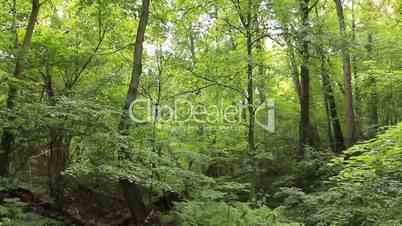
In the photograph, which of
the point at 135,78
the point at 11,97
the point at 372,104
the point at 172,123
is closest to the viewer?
the point at 11,97

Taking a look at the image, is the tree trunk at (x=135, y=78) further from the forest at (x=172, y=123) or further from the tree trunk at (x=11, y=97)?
the tree trunk at (x=11, y=97)

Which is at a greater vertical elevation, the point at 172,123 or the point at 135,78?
the point at 135,78

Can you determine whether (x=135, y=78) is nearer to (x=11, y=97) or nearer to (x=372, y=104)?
(x=11, y=97)

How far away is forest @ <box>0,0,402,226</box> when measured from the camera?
5.94 metres

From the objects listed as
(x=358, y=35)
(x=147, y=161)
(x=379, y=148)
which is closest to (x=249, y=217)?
(x=147, y=161)

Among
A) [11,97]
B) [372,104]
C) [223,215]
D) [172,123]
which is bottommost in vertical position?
[223,215]

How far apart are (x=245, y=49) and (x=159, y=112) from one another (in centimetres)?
259

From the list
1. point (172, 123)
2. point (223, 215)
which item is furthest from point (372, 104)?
point (223, 215)

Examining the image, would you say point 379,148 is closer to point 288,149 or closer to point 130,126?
point 130,126

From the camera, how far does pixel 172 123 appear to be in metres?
9.25

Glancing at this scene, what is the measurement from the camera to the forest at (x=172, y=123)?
19.5 feet

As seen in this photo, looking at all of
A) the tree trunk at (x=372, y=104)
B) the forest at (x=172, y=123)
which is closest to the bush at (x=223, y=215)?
the forest at (x=172, y=123)

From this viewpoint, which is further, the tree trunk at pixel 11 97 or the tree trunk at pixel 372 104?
the tree trunk at pixel 372 104

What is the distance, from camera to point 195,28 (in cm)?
917
